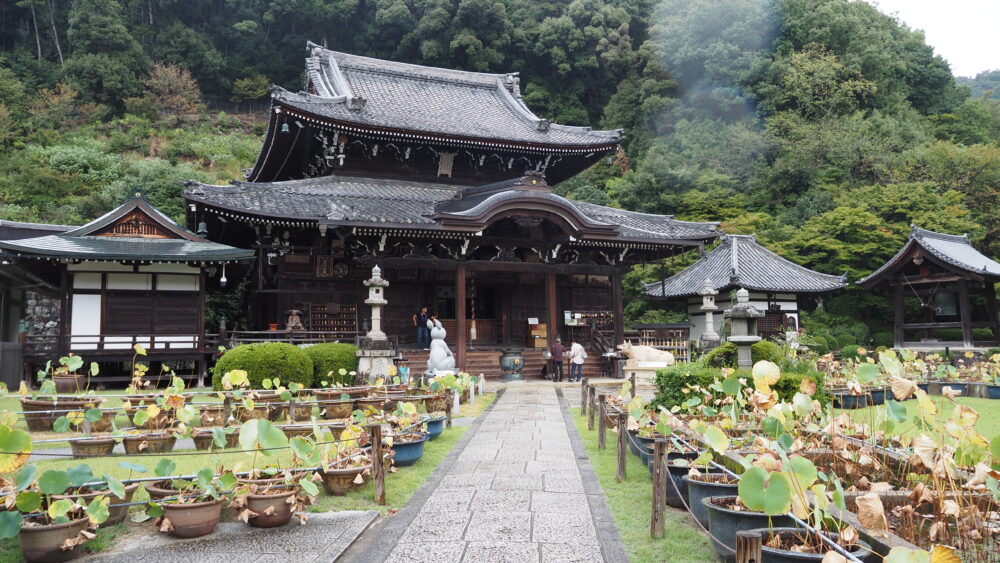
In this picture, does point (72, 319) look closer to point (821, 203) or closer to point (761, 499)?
point (761, 499)

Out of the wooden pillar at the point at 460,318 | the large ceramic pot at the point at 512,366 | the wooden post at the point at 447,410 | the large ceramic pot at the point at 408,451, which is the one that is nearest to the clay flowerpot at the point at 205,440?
the large ceramic pot at the point at 408,451

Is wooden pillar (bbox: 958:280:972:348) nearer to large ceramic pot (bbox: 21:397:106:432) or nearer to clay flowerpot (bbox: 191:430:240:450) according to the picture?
clay flowerpot (bbox: 191:430:240:450)

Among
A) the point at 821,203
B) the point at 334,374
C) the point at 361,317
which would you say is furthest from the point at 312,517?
the point at 821,203

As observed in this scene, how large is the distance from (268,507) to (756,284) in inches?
934

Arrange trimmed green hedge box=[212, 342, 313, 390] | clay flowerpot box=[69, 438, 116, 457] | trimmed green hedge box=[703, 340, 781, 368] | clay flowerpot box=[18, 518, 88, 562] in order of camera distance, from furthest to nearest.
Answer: trimmed green hedge box=[212, 342, 313, 390] < trimmed green hedge box=[703, 340, 781, 368] < clay flowerpot box=[69, 438, 116, 457] < clay flowerpot box=[18, 518, 88, 562]

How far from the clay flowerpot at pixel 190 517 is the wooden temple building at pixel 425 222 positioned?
12.0 metres

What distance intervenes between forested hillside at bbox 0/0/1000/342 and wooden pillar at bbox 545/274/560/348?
12.4 meters

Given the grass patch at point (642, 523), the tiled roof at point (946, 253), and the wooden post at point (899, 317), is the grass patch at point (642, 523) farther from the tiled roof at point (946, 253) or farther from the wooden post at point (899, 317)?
the wooden post at point (899, 317)

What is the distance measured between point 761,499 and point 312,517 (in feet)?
13.4

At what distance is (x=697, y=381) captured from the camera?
9703mm

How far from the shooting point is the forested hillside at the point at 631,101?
108 ft

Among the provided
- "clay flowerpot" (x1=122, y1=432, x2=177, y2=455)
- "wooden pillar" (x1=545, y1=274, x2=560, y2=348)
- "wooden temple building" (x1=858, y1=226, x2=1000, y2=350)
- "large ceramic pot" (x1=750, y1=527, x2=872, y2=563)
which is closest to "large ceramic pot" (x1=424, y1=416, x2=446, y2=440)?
"clay flowerpot" (x1=122, y1=432, x2=177, y2=455)

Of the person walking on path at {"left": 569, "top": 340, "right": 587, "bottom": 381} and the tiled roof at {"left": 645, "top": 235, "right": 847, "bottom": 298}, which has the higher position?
the tiled roof at {"left": 645, "top": 235, "right": 847, "bottom": 298}

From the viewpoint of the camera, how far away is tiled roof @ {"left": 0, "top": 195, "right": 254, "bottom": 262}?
15305 millimetres
